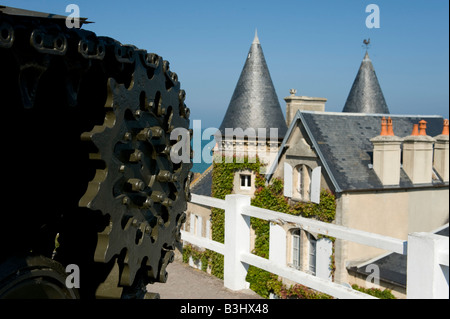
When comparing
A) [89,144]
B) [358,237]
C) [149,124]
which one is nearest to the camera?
[89,144]

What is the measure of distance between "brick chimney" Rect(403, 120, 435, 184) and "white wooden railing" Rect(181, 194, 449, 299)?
16054 mm

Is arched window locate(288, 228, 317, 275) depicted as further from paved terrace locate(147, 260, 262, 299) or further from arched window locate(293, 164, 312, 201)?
paved terrace locate(147, 260, 262, 299)

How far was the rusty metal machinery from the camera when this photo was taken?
2.09 m

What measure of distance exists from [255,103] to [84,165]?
25069mm

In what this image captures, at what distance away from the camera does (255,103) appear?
2734cm

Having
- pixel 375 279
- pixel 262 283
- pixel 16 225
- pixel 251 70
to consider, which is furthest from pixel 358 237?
pixel 251 70

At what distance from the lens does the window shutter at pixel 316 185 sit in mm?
20547

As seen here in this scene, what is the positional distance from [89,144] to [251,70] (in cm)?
2630

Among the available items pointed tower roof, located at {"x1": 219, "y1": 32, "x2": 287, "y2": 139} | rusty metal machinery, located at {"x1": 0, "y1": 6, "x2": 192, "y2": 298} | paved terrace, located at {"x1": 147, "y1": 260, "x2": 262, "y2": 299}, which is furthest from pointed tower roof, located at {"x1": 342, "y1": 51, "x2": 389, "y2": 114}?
rusty metal machinery, located at {"x1": 0, "y1": 6, "x2": 192, "y2": 298}

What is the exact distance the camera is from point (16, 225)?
2.60 meters

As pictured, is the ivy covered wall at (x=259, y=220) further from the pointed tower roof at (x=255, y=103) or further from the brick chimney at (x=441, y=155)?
the brick chimney at (x=441, y=155)

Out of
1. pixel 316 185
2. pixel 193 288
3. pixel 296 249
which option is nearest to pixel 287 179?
pixel 316 185

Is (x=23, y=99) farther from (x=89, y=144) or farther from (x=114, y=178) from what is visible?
(x=114, y=178)

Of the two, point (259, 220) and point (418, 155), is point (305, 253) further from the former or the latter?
point (418, 155)
